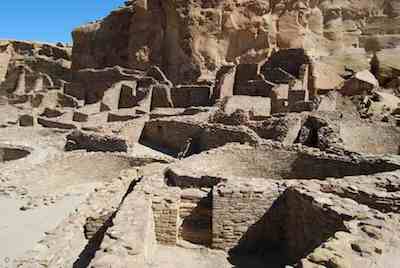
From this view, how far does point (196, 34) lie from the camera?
27.7m

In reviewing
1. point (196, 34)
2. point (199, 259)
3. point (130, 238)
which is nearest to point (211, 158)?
point (199, 259)

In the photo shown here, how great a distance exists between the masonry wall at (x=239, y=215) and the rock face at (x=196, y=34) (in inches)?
830

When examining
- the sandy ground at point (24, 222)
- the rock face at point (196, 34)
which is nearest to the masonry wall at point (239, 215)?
the sandy ground at point (24, 222)

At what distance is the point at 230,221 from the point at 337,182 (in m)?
1.61

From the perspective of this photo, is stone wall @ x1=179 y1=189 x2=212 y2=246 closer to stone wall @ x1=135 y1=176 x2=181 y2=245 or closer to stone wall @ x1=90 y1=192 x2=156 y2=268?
stone wall @ x1=135 y1=176 x2=181 y2=245

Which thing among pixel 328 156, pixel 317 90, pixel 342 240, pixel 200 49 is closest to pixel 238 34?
pixel 200 49

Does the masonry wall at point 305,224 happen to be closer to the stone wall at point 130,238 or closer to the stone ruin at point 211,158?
the stone ruin at point 211,158

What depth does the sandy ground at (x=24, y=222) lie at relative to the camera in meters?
6.36

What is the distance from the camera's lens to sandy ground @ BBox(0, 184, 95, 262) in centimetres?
636

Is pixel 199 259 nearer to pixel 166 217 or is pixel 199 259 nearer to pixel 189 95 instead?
pixel 166 217

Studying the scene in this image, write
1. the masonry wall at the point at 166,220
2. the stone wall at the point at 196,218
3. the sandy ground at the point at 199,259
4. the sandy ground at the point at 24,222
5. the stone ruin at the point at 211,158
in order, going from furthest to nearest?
the sandy ground at the point at 24,222 → the stone wall at the point at 196,218 → the masonry wall at the point at 166,220 → the sandy ground at the point at 199,259 → the stone ruin at the point at 211,158

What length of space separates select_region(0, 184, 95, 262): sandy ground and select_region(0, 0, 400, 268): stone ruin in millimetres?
40

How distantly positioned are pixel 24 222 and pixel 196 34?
2204cm

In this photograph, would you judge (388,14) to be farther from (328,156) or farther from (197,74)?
(328,156)
